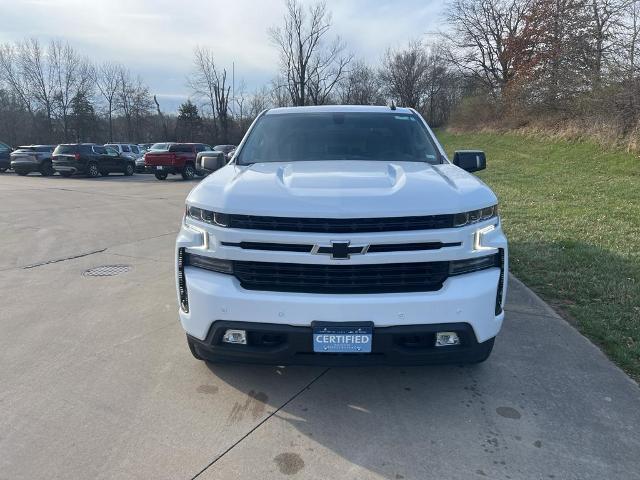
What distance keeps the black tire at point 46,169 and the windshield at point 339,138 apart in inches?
1002

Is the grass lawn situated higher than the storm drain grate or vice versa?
the grass lawn

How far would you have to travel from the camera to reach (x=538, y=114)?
25984 millimetres

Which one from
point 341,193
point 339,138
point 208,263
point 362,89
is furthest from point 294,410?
point 362,89

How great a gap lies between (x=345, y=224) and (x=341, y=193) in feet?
0.75

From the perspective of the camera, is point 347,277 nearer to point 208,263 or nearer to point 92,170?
point 208,263

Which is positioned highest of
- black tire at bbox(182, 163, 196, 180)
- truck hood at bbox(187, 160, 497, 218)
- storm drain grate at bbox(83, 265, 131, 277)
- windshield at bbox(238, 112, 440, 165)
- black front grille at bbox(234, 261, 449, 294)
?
windshield at bbox(238, 112, 440, 165)

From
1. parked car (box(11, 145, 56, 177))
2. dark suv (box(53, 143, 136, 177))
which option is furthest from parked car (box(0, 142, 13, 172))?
dark suv (box(53, 143, 136, 177))

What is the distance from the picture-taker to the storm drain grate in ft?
20.7

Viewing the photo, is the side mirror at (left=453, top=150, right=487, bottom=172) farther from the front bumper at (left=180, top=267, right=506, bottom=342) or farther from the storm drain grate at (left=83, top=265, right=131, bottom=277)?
the storm drain grate at (left=83, top=265, right=131, bottom=277)

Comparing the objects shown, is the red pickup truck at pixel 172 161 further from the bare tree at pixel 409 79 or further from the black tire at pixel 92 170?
the bare tree at pixel 409 79

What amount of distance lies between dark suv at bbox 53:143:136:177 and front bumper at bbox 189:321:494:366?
24.9 m

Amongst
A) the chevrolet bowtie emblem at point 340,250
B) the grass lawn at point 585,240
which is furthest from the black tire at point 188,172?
the chevrolet bowtie emblem at point 340,250

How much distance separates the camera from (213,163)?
4766 mm

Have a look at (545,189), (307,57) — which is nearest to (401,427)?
(545,189)
